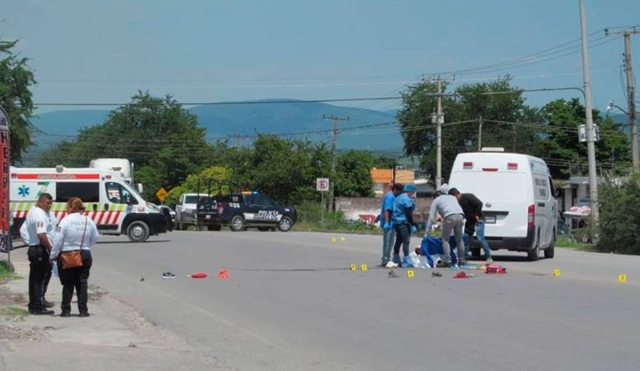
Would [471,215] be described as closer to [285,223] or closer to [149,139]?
[285,223]

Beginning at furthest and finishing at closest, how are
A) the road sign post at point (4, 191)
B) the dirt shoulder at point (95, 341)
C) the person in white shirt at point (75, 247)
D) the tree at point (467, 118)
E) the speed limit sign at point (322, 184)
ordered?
the tree at point (467, 118) → the speed limit sign at point (322, 184) → the road sign post at point (4, 191) → the person in white shirt at point (75, 247) → the dirt shoulder at point (95, 341)

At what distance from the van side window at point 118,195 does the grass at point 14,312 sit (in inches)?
775

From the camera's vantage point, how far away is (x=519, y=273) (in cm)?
1856

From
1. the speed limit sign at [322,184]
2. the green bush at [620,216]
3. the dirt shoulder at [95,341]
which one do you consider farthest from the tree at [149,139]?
the dirt shoulder at [95,341]

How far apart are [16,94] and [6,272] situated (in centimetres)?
2284

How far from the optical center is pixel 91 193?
108 ft

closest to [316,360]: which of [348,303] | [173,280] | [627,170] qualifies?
[348,303]

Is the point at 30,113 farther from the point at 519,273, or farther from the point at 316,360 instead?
the point at 316,360

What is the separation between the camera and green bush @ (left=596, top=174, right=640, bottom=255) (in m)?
29.3

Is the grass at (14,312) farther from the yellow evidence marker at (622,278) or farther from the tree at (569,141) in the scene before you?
the tree at (569,141)

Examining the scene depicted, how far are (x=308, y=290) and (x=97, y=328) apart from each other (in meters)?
4.87

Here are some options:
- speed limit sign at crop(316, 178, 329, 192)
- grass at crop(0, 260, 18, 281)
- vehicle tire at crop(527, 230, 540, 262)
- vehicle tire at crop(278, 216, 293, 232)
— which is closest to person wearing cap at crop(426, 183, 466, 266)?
vehicle tire at crop(527, 230, 540, 262)

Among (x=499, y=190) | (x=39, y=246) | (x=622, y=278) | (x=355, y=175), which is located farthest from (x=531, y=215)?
(x=355, y=175)

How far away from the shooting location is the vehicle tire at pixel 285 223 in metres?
49.0
